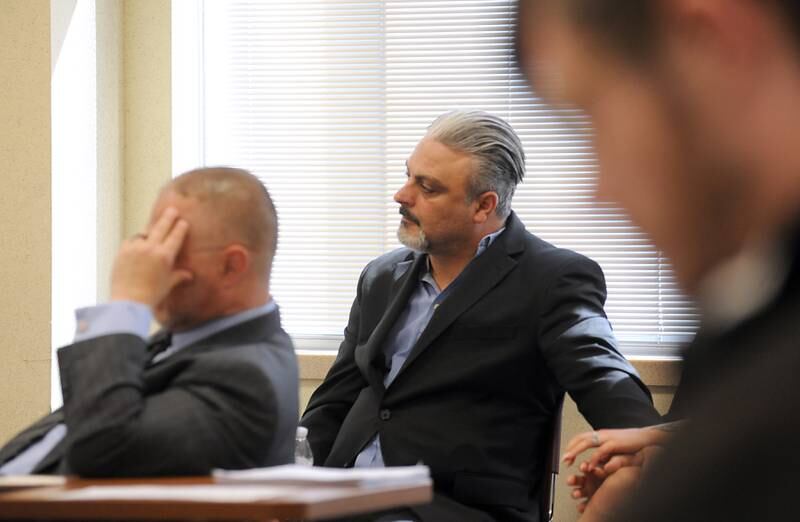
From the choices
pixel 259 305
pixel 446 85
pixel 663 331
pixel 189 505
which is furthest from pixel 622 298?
pixel 189 505

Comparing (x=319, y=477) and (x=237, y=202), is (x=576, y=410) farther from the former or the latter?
(x=319, y=477)

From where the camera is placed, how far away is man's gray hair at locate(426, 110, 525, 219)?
339 cm

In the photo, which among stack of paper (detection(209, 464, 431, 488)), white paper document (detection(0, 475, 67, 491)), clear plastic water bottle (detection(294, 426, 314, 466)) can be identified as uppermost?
stack of paper (detection(209, 464, 431, 488))

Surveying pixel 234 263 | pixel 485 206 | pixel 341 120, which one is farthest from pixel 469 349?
pixel 341 120

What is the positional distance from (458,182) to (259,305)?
1.46 m

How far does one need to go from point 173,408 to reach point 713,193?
140cm

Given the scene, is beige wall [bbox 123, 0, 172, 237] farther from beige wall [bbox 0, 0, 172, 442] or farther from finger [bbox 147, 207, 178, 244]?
finger [bbox 147, 207, 178, 244]

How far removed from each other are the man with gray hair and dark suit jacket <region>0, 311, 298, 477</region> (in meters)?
1.09

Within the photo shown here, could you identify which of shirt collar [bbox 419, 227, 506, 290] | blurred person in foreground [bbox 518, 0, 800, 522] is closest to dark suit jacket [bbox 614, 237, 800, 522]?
blurred person in foreground [bbox 518, 0, 800, 522]

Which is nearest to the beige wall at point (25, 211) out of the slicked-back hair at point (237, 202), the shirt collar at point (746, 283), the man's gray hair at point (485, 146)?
the man's gray hair at point (485, 146)

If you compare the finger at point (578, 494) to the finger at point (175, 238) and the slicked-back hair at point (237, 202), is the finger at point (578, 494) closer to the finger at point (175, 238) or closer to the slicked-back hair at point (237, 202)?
the slicked-back hair at point (237, 202)

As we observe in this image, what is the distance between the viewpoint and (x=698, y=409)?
0.40m

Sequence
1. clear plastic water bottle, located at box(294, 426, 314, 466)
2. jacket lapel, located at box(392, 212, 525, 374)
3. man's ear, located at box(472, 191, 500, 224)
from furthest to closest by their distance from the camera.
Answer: man's ear, located at box(472, 191, 500, 224), jacket lapel, located at box(392, 212, 525, 374), clear plastic water bottle, located at box(294, 426, 314, 466)

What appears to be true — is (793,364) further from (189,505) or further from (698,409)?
(189,505)
